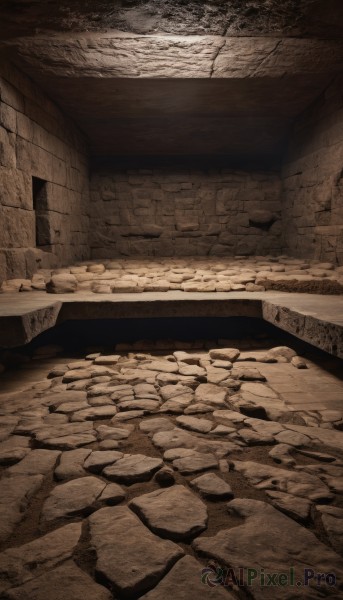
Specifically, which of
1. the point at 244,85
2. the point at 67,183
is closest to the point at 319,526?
the point at 244,85

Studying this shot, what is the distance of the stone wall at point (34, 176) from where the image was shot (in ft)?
15.1

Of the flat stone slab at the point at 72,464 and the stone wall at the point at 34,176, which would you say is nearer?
the flat stone slab at the point at 72,464

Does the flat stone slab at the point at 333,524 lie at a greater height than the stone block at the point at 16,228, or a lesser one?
lesser

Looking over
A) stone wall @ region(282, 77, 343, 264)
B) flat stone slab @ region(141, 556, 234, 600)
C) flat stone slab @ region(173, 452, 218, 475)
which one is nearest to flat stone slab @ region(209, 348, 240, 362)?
flat stone slab @ region(173, 452, 218, 475)

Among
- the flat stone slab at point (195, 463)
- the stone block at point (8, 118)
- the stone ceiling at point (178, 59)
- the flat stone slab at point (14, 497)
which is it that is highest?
the stone ceiling at point (178, 59)

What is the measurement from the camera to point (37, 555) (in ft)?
4.52

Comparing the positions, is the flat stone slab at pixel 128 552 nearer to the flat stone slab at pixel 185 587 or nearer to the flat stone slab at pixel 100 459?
the flat stone slab at pixel 185 587

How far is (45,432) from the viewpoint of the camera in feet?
7.81

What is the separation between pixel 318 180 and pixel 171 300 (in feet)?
11.6

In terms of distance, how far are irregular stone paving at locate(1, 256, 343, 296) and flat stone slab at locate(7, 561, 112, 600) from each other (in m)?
3.80

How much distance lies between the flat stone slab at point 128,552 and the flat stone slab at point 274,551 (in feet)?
0.46

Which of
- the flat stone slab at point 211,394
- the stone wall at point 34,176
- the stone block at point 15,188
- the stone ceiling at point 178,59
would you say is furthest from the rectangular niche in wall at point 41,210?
the flat stone slab at point 211,394

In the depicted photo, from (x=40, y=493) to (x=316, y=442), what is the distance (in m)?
1.52

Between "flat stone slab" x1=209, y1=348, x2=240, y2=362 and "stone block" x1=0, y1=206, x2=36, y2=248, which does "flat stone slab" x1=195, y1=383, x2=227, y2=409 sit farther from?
"stone block" x1=0, y1=206, x2=36, y2=248
